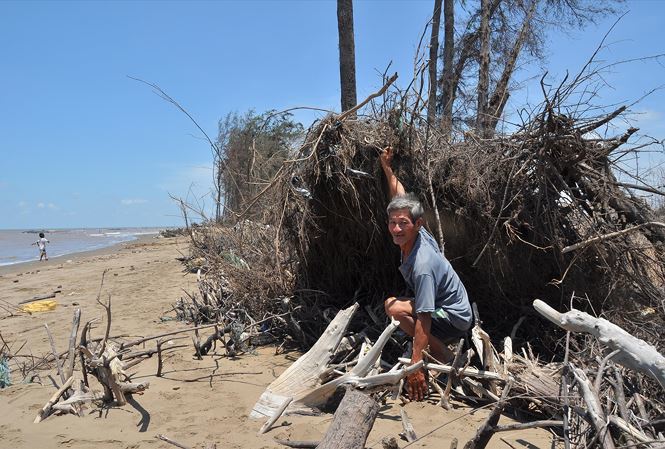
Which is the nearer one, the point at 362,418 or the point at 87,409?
the point at 362,418

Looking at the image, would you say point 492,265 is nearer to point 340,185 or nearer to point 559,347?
point 559,347

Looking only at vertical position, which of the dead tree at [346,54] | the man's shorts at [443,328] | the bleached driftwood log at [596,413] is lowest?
the bleached driftwood log at [596,413]

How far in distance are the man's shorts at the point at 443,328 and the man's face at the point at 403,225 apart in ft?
2.02

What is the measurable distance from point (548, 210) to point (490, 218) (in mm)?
478

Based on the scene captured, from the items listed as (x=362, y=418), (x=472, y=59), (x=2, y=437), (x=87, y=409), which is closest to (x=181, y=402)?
(x=87, y=409)

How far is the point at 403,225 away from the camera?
12.1 feet

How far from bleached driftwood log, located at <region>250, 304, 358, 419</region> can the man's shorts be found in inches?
28.6

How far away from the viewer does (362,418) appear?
2.36m

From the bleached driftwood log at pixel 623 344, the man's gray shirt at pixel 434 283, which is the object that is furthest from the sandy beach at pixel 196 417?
the bleached driftwood log at pixel 623 344

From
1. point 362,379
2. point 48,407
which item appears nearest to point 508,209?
point 362,379

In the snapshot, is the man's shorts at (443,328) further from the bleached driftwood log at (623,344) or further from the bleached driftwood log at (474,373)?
the bleached driftwood log at (623,344)

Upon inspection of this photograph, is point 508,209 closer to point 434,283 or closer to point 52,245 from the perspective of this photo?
point 434,283

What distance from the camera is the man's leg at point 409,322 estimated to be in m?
3.73

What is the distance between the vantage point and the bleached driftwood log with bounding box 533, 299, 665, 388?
209cm
